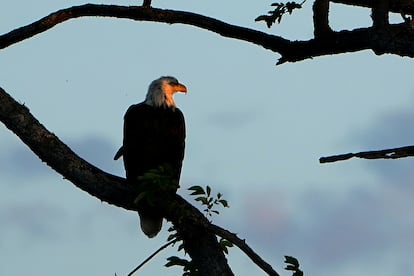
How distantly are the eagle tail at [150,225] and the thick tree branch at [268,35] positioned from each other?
7.09 ft

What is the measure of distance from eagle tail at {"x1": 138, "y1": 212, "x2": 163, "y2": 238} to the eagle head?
1.16m

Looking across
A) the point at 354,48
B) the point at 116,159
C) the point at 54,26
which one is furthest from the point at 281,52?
the point at 116,159

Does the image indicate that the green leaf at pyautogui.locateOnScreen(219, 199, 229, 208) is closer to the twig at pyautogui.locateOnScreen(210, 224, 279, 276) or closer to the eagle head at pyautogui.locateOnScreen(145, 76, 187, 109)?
the twig at pyautogui.locateOnScreen(210, 224, 279, 276)

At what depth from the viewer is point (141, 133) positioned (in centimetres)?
842

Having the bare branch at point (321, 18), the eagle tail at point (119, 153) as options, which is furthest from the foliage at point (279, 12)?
the eagle tail at point (119, 153)

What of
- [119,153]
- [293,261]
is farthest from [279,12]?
[119,153]

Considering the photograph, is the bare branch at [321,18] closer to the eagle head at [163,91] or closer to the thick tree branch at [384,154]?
the thick tree branch at [384,154]

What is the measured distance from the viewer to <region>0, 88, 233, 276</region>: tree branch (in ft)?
18.6

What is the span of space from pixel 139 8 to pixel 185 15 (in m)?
0.34

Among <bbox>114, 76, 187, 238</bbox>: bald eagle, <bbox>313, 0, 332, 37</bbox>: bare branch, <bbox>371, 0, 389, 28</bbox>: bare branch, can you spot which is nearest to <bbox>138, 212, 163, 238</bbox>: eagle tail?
<bbox>114, 76, 187, 238</bbox>: bald eagle

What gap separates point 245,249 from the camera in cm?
516

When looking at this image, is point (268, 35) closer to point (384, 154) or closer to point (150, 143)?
point (384, 154)

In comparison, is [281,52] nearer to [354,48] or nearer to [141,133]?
[354,48]

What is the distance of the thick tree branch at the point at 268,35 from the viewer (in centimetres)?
538
